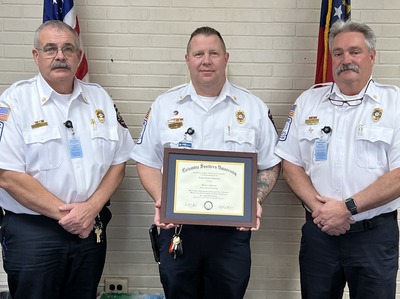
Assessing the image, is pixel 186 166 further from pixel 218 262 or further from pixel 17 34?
pixel 17 34

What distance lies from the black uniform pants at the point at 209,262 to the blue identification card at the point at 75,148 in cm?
61

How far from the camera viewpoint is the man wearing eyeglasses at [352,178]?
2.13 m

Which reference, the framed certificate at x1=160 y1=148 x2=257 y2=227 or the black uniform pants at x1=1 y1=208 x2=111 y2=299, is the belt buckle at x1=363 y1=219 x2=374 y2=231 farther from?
the black uniform pants at x1=1 y1=208 x2=111 y2=299

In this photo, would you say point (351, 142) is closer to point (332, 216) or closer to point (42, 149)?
point (332, 216)

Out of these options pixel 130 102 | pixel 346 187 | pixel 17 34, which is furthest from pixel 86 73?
pixel 346 187

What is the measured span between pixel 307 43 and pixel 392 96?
811mm

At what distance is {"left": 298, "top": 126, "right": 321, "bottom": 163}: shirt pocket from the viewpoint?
2264 mm

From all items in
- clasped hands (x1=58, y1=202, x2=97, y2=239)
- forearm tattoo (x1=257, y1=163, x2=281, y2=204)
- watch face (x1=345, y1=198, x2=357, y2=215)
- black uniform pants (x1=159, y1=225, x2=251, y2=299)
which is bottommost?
black uniform pants (x1=159, y1=225, x2=251, y2=299)

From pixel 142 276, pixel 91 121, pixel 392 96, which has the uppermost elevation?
pixel 392 96

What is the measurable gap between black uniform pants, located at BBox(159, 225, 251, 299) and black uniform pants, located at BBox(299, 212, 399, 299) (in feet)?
1.24

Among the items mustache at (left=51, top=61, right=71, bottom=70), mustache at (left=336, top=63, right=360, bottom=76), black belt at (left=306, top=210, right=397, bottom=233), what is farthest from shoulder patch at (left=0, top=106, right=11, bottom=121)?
black belt at (left=306, top=210, right=397, bottom=233)

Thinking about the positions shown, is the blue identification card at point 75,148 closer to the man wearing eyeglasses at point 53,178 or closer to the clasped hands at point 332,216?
the man wearing eyeglasses at point 53,178

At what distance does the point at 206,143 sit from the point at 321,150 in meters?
0.60

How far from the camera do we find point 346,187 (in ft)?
7.16
